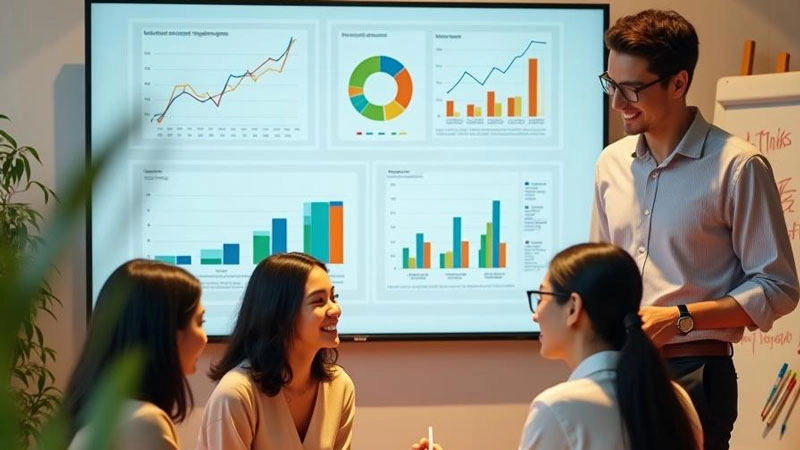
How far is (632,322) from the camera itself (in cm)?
164

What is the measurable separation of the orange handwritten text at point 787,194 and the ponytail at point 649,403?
92.2 inches

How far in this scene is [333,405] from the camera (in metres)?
2.54

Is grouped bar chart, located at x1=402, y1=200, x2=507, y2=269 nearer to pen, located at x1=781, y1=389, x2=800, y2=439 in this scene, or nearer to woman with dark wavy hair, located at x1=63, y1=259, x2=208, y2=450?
pen, located at x1=781, y1=389, x2=800, y2=439

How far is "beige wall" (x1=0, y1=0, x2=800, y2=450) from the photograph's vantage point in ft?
12.6

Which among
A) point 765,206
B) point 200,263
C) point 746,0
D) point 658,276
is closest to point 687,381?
point 658,276

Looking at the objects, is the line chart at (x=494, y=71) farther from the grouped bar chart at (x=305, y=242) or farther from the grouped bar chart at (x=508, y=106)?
the grouped bar chart at (x=305, y=242)

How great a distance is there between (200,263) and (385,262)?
704 millimetres

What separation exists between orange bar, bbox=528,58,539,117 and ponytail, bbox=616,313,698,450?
7.88ft

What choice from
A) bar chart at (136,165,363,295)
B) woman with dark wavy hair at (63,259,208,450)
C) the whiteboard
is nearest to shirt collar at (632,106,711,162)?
woman with dark wavy hair at (63,259,208,450)

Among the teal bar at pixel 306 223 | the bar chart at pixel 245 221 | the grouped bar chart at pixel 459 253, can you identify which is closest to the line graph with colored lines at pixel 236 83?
the bar chart at pixel 245 221

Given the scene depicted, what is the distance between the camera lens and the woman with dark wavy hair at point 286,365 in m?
2.41

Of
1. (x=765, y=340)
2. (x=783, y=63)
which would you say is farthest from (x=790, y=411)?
(x=783, y=63)

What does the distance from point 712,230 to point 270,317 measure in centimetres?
106

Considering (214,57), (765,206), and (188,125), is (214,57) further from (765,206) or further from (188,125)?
(765,206)
